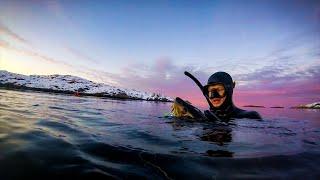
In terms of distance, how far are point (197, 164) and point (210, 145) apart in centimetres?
146

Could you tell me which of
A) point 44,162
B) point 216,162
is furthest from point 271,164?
point 44,162

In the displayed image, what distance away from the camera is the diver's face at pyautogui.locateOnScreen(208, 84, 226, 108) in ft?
30.6

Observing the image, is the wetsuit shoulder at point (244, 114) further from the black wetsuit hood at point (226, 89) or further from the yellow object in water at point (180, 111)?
the yellow object in water at point (180, 111)

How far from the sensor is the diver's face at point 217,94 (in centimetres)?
931

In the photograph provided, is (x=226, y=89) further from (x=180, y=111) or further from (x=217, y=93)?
(x=180, y=111)

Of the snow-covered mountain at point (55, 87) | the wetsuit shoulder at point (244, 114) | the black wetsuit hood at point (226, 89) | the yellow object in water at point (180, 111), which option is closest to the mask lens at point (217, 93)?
the black wetsuit hood at point (226, 89)

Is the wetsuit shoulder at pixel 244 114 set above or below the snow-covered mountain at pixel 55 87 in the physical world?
below

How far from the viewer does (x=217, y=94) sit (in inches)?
368

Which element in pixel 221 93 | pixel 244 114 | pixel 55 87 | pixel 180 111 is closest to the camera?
pixel 180 111

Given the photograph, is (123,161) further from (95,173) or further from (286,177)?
(286,177)

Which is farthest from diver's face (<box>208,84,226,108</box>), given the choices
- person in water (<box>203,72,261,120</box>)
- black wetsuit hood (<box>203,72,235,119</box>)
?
black wetsuit hood (<box>203,72,235,119</box>)

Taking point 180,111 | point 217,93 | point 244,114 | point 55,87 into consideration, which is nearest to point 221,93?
point 217,93

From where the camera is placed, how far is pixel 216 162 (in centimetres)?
335

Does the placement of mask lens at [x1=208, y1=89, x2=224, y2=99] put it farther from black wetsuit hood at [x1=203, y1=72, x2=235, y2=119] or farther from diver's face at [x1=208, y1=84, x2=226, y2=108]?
black wetsuit hood at [x1=203, y1=72, x2=235, y2=119]
